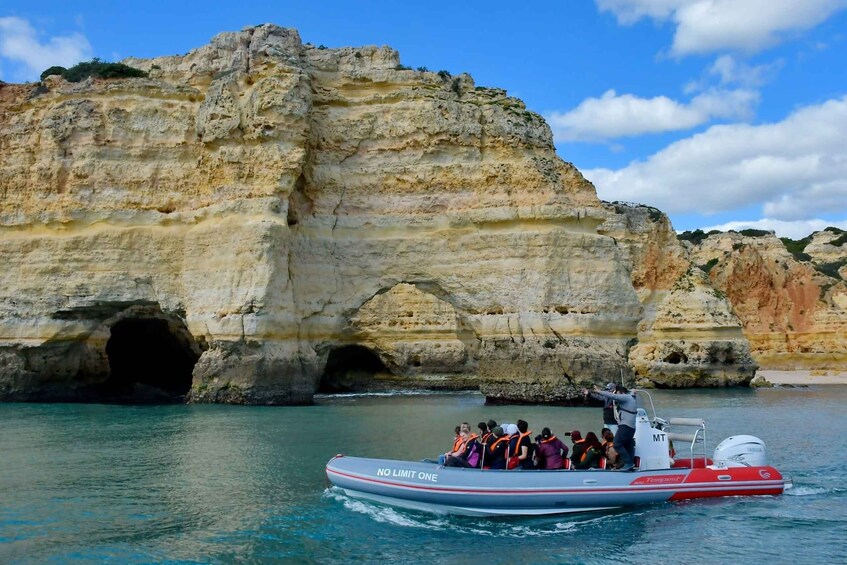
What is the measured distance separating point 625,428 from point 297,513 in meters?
5.03

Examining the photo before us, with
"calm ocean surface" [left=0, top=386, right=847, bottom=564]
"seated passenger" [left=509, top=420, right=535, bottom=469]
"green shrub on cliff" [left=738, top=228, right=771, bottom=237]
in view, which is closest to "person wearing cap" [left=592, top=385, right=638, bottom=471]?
"calm ocean surface" [left=0, top=386, right=847, bottom=564]

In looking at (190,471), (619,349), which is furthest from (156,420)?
(619,349)

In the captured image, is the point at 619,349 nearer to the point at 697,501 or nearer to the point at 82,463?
the point at 697,501

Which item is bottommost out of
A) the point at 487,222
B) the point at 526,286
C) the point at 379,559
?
the point at 379,559

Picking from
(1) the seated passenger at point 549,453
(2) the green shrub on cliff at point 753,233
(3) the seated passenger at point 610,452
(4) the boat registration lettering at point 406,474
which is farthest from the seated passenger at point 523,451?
(2) the green shrub on cliff at point 753,233

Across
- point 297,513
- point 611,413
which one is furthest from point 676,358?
point 297,513

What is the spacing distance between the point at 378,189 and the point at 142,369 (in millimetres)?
11931

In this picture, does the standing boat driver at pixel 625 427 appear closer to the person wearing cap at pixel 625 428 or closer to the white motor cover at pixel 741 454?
the person wearing cap at pixel 625 428

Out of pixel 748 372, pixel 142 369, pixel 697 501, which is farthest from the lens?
pixel 748 372

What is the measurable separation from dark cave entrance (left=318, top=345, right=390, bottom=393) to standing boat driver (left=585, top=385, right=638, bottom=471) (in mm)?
23509

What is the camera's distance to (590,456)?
39.3 ft

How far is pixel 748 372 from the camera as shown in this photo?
40.2 meters

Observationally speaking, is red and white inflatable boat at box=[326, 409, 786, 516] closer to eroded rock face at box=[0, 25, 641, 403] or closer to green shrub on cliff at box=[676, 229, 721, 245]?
eroded rock face at box=[0, 25, 641, 403]

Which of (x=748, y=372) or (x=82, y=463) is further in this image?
(x=748, y=372)
